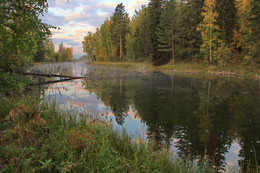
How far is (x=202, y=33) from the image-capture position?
3619 centimetres

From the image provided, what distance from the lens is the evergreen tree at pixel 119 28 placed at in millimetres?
66875

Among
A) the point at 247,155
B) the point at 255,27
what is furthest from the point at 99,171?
→ the point at 255,27

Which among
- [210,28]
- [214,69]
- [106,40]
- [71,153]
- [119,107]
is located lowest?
[119,107]

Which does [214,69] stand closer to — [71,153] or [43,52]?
[71,153]

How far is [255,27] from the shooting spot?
101 ft

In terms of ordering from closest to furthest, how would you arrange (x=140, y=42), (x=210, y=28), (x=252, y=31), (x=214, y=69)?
(x=252, y=31)
(x=214, y=69)
(x=210, y=28)
(x=140, y=42)

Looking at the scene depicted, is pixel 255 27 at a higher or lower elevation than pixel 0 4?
higher

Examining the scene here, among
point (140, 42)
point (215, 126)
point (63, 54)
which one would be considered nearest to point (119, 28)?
point (140, 42)

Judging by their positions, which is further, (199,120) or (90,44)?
(90,44)

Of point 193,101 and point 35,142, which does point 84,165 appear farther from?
point 193,101

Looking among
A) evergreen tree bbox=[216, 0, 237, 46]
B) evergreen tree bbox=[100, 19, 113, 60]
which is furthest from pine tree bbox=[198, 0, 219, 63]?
evergreen tree bbox=[100, 19, 113, 60]

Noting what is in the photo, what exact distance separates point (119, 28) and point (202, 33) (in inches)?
1513

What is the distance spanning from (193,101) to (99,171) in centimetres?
1184

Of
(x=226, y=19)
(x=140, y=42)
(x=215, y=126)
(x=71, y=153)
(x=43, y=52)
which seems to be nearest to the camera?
(x=71, y=153)
